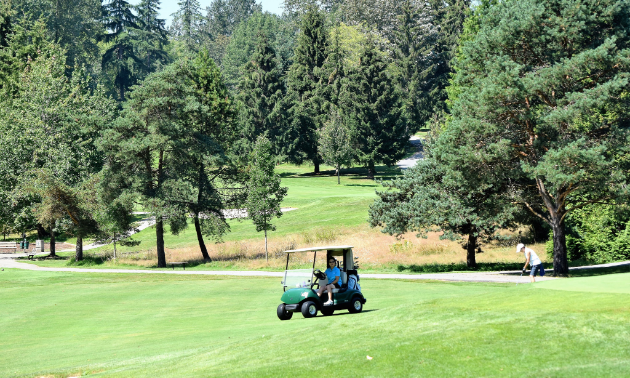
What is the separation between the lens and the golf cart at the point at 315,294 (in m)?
20.0

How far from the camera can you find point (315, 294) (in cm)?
2002

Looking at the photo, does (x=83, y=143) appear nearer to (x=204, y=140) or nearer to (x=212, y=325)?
(x=204, y=140)

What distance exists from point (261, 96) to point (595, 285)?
76403 mm

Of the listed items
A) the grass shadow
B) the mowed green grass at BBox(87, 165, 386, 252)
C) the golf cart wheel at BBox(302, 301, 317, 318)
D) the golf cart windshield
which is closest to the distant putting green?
the golf cart wheel at BBox(302, 301, 317, 318)

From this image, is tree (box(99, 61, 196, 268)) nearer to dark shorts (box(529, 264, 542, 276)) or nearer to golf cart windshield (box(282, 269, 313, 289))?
golf cart windshield (box(282, 269, 313, 289))

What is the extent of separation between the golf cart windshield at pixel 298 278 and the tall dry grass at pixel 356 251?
15.2m

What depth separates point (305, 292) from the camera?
19.9 m

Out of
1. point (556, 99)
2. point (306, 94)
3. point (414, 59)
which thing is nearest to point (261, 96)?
point (306, 94)

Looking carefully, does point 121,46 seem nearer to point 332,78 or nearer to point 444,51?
point 332,78

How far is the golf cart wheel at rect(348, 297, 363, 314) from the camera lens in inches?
797

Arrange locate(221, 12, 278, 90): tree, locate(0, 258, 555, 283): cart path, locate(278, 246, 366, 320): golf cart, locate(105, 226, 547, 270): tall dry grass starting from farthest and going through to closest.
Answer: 1. locate(221, 12, 278, 90): tree
2. locate(105, 226, 547, 270): tall dry grass
3. locate(0, 258, 555, 283): cart path
4. locate(278, 246, 366, 320): golf cart

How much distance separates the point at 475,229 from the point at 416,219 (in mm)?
3593

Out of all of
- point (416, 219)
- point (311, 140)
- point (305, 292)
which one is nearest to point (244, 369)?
point (305, 292)

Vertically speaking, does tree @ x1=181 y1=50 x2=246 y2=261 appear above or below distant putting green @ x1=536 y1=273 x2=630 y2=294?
above
